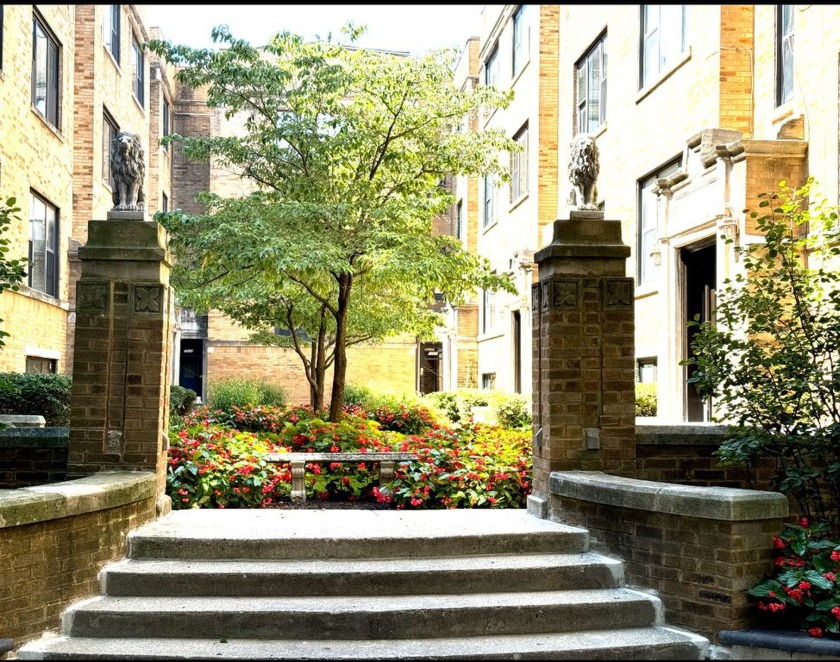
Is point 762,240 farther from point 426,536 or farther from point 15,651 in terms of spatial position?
point 15,651

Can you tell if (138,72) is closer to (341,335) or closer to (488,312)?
(488,312)

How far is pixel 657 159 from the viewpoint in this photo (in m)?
15.5

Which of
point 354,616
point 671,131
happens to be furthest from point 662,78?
point 354,616

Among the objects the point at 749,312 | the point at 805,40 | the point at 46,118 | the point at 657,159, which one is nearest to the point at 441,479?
the point at 749,312

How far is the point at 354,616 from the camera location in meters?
5.25

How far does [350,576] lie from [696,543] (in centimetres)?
235

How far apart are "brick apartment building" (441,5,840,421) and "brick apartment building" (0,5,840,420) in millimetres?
35

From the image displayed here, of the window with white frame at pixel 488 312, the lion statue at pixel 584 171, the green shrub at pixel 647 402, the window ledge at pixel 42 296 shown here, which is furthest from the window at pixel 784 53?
the window with white frame at pixel 488 312

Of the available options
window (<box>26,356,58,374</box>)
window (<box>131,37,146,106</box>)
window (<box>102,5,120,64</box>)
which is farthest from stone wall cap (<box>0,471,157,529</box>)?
window (<box>131,37,146,106</box>)

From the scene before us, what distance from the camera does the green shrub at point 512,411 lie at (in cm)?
1736

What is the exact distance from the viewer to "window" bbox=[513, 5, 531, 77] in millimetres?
24656

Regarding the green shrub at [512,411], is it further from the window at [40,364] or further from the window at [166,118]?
the window at [166,118]

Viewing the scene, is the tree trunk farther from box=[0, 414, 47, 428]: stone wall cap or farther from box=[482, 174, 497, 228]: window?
box=[482, 174, 497, 228]: window

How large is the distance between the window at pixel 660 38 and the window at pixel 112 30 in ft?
49.3
